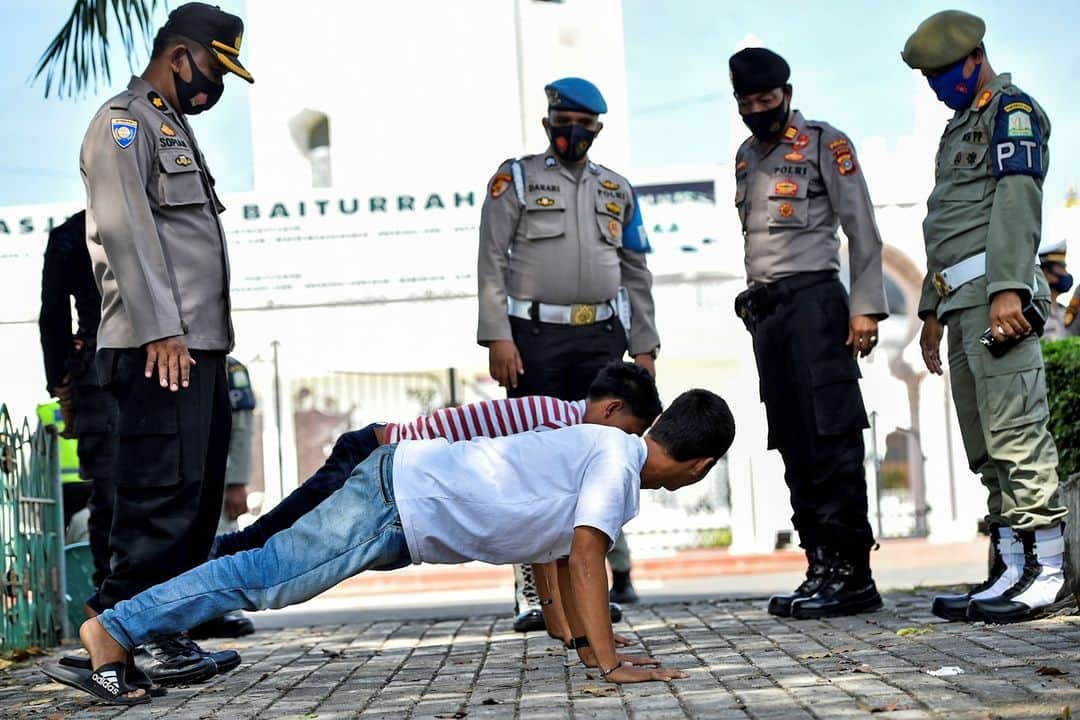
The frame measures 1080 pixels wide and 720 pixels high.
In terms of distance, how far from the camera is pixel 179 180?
487 centimetres

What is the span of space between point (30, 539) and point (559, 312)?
264cm

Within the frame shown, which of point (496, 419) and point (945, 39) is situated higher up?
point (945, 39)

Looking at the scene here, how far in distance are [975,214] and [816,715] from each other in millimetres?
2634

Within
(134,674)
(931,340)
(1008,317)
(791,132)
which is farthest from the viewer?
(791,132)

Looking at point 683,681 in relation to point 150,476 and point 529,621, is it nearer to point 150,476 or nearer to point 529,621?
point 150,476

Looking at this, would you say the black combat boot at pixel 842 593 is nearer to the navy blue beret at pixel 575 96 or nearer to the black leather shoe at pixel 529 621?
the black leather shoe at pixel 529 621

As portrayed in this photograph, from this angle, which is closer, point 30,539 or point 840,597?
point 840,597

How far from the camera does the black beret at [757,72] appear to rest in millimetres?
6215

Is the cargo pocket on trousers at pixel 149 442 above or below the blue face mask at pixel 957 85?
below

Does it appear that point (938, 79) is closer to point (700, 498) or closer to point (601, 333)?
point (601, 333)

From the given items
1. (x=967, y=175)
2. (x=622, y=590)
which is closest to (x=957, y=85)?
(x=967, y=175)

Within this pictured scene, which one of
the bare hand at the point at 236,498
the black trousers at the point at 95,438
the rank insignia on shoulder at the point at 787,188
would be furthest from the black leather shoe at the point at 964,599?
the bare hand at the point at 236,498

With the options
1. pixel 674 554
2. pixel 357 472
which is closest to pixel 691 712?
pixel 357 472

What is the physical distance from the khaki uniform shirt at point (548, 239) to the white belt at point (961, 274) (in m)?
1.53
